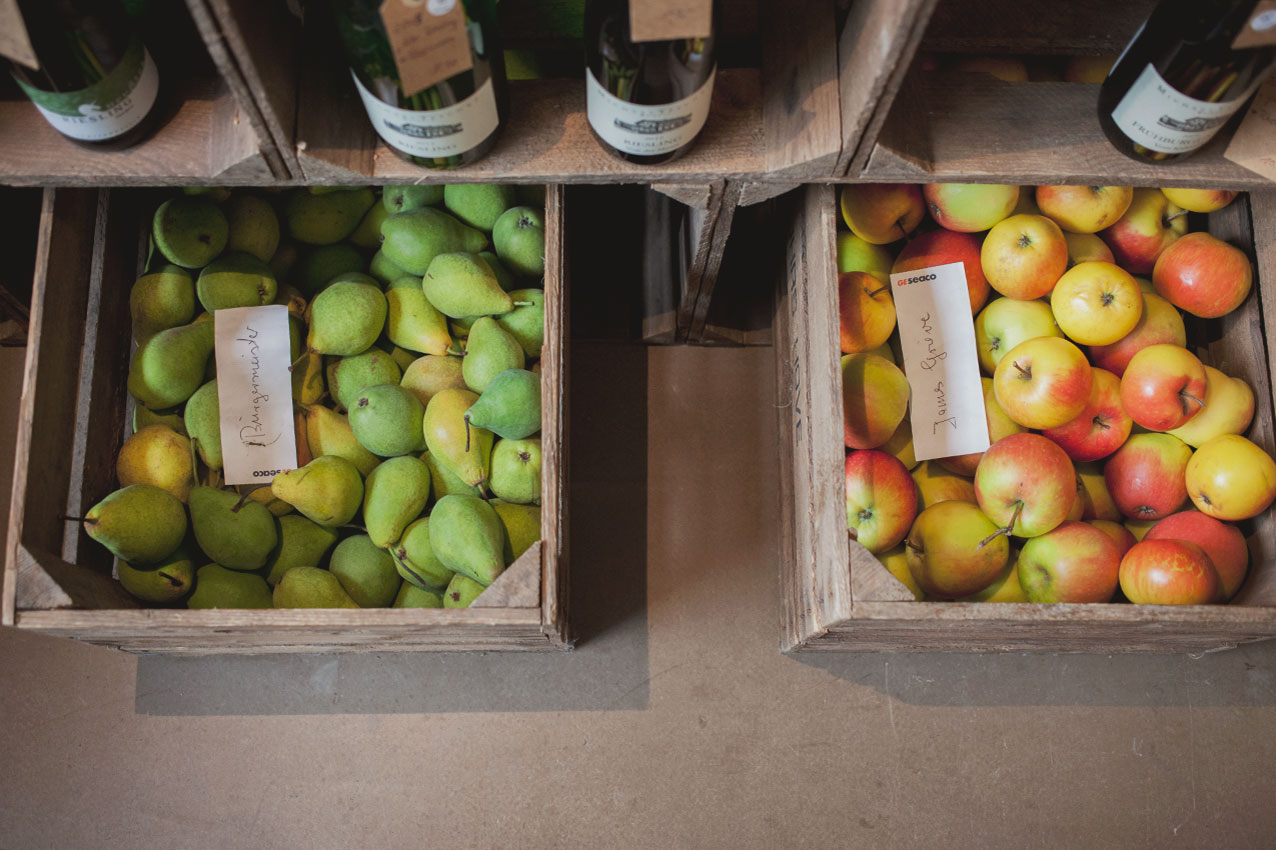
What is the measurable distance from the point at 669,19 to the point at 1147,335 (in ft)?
2.79

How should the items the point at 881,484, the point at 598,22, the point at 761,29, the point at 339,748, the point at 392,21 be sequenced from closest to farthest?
the point at 392,21
the point at 598,22
the point at 761,29
the point at 881,484
the point at 339,748

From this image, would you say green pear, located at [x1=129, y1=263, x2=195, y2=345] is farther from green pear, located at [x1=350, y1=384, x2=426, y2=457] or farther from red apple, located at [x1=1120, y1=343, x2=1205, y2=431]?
red apple, located at [x1=1120, y1=343, x2=1205, y2=431]

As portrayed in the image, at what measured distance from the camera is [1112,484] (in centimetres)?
122

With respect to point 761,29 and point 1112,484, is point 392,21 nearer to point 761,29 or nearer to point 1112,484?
point 761,29

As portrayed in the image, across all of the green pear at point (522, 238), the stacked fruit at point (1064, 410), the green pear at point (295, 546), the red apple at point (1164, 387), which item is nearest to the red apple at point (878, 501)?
the stacked fruit at point (1064, 410)

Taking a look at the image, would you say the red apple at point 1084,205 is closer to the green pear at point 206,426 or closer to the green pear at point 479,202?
the green pear at point 479,202

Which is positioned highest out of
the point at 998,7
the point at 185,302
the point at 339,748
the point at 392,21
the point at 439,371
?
the point at 998,7

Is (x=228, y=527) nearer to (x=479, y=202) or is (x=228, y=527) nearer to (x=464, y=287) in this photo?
(x=464, y=287)

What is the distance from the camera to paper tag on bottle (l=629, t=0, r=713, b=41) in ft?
2.64

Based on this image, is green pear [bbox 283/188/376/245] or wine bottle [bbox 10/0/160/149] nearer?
wine bottle [bbox 10/0/160/149]

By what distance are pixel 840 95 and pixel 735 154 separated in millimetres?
133


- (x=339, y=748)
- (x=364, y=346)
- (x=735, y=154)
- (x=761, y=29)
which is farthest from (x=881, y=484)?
(x=339, y=748)

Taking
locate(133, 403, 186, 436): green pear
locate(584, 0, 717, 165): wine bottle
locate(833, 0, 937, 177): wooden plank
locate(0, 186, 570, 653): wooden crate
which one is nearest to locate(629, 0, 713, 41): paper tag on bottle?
locate(584, 0, 717, 165): wine bottle

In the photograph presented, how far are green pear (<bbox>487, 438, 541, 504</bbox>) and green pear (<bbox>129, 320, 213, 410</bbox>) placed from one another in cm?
47
